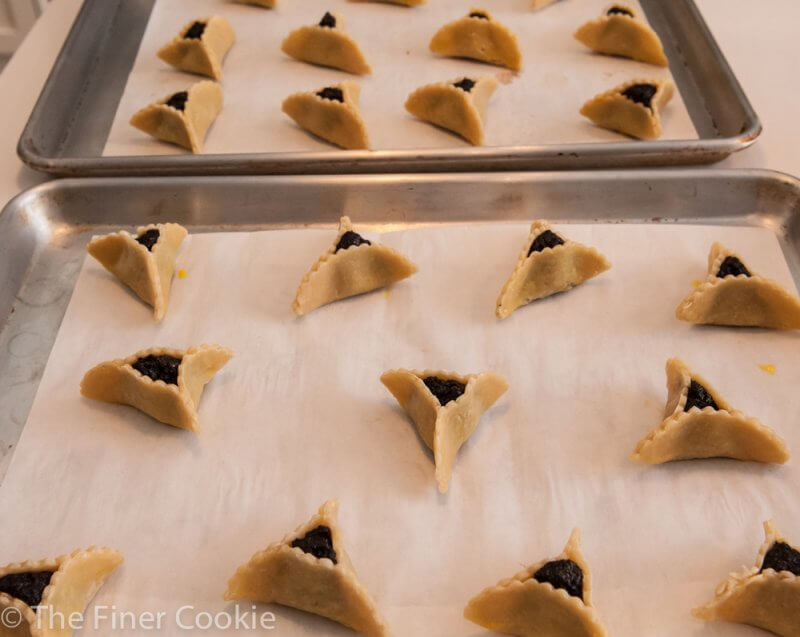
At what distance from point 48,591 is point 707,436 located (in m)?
1.45

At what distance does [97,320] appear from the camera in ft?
7.21

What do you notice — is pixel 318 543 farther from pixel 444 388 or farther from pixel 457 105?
pixel 457 105

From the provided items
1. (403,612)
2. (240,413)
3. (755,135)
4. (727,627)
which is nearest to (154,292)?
(240,413)

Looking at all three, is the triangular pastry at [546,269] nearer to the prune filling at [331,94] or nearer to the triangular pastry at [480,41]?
the prune filling at [331,94]

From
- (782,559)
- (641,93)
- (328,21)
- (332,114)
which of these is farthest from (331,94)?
(782,559)

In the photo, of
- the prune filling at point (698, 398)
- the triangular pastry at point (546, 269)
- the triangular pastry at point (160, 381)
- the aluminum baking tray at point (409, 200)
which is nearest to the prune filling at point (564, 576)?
the prune filling at point (698, 398)

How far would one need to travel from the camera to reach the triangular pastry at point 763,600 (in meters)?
1.56

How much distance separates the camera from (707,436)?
185 centimetres

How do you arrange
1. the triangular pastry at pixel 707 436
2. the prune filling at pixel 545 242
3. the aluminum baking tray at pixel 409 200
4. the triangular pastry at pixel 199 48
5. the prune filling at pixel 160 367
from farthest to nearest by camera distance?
the triangular pastry at pixel 199 48
the aluminum baking tray at pixel 409 200
the prune filling at pixel 545 242
the prune filling at pixel 160 367
the triangular pastry at pixel 707 436

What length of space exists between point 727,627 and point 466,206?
137 cm

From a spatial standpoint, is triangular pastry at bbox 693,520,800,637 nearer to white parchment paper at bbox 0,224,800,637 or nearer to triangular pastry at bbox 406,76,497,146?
white parchment paper at bbox 0,224,800,637

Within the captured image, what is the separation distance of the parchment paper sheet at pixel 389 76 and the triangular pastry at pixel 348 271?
2.05 ft

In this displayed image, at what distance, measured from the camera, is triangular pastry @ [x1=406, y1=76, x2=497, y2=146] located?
104 inches

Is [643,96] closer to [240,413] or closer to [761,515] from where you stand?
[761,515]
